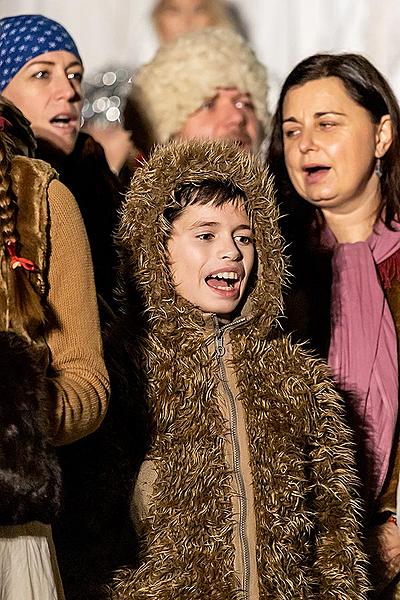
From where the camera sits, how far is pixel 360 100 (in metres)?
3.83

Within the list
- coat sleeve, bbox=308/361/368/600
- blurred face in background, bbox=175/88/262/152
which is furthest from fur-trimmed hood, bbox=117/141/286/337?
blurred face in background, bbox=175/88/262/152

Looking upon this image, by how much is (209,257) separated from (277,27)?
2566 millimetres

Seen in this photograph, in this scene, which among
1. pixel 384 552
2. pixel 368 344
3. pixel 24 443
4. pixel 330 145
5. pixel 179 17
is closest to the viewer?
pixel 24 443

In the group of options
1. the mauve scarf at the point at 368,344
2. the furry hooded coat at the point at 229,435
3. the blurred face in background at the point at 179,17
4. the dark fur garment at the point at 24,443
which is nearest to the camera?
the dark fur garment at the point at 24,443

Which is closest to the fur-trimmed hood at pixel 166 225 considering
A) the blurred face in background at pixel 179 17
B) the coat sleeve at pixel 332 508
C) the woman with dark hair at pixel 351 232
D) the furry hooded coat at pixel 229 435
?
the furry hooded coat at pixel 229 435

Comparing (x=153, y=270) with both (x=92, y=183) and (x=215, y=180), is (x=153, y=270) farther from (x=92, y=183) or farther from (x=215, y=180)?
(x=92, y=183)

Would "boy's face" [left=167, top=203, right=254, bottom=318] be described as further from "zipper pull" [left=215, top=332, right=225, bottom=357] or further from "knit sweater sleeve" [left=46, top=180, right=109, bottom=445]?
"knit sweater sleeve" [left=46, top=180, right=109, bottom=445]

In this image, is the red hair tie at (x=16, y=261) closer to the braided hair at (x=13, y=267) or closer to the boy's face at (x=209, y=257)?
the braided hair at (x=13, y=267)

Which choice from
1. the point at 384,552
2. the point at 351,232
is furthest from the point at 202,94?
the point at 384,552

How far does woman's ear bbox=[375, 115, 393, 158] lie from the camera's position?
3873 millimetres

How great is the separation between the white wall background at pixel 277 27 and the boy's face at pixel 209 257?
93.7 inches

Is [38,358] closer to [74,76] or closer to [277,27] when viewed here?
[74,76]

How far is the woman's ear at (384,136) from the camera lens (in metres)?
3.87

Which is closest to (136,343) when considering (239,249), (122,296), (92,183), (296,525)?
(122,296)
